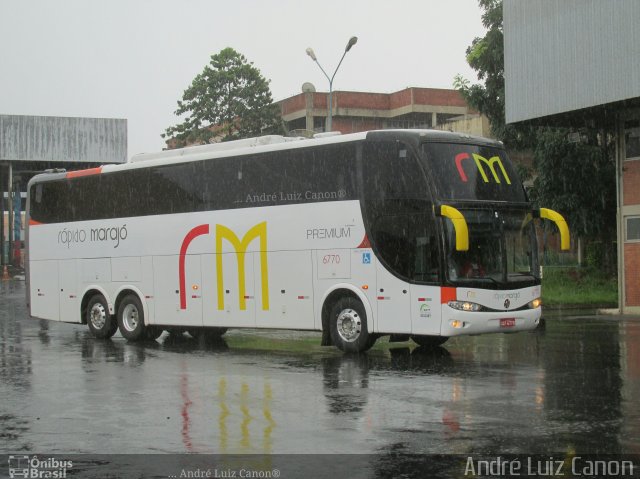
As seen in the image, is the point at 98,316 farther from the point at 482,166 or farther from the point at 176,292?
the point at 482,166

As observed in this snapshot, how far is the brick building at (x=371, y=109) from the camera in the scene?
77800 millimetres

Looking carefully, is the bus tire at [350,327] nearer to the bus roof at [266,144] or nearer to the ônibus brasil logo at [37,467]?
the bus roof at [266,144]

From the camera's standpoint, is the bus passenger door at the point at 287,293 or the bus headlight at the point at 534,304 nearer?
the bus headlight at the point at 534,304

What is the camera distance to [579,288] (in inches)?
1478

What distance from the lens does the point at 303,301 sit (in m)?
18.7

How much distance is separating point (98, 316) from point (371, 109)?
195 ft

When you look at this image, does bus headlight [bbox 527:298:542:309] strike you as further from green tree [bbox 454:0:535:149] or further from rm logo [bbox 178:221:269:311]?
green tree [bbox 454:0:535:149]

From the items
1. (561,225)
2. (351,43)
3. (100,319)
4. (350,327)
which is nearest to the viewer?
(350,327)

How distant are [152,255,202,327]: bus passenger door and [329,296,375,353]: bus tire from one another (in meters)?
3.71

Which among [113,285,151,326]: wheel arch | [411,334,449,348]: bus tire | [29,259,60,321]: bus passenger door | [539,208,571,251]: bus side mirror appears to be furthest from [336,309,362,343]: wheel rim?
[29,259,60,321]: bus passenger door

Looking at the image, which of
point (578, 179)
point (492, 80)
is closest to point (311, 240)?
point (578, 179)

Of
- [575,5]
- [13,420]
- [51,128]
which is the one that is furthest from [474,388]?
[51,128]

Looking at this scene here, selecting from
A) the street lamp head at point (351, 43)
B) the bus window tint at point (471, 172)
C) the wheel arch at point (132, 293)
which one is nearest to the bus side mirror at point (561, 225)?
the bus window tint at point (471, 172)

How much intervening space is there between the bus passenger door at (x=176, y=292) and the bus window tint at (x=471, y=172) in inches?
235
